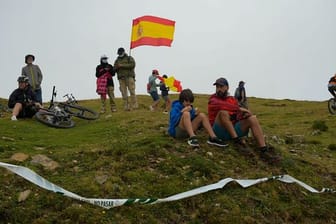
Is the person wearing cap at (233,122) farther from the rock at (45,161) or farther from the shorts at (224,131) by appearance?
the rock at (45,161)

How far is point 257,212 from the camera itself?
7523 millimetres

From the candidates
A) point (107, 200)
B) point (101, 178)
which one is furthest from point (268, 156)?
point (107, 200)

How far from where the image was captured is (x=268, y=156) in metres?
9.84

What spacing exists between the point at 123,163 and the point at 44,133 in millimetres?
4707

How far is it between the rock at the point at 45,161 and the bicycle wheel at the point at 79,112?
6113 millimetres

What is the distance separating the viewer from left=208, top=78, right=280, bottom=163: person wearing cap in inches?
384

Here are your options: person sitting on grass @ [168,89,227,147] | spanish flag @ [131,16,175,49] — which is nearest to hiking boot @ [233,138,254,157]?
person sitting on grass @ [168,89,227,147]

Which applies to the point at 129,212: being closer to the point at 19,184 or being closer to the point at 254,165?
the point at 19,184

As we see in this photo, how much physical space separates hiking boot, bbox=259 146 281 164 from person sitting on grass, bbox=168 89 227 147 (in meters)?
0.77

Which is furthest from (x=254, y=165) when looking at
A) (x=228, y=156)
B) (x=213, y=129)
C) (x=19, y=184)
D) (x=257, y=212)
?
(x=19, y=184)

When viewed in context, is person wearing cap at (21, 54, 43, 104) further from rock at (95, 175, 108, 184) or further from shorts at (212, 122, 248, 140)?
rock at (95, 175, 108, 184)

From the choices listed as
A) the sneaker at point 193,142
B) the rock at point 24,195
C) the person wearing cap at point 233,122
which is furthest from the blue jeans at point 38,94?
the rock at point 24,195

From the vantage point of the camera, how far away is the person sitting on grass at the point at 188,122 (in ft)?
31.6

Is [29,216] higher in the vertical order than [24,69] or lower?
lower
